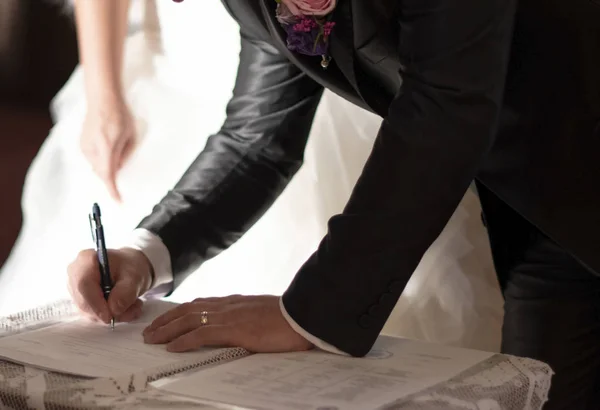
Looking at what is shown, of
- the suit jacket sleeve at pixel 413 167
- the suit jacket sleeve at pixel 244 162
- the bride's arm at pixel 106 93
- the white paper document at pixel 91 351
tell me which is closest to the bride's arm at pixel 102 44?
the bride's arm at pixel 106 93

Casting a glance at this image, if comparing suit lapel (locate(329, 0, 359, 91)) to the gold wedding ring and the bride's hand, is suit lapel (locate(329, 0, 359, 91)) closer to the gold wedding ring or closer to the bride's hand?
the gold wedding ring

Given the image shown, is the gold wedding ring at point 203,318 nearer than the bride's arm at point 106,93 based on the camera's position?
Yes

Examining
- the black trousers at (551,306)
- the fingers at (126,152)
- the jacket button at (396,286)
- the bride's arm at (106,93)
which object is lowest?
the black trousers at (551,306)

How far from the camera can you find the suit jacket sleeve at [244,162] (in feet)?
3.01

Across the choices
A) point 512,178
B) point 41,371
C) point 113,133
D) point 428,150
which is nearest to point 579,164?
point 512,178

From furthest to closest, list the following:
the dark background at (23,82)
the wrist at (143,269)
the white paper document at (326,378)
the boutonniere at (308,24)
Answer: the dark background at (23,82) → the wrist at (143,269) → the boutonniere at (308,24) → the white paper document at (326,378)

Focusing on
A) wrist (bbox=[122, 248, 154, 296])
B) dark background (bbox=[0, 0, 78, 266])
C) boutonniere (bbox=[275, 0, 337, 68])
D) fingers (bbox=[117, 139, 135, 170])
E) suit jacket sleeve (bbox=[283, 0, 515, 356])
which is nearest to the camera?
suit jacket sleeve (bbox=[283, 0, 515, 356])

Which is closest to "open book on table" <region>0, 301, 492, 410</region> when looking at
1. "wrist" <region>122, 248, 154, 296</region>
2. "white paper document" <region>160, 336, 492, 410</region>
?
"white paper document" <region>160, 336, 492, 410</region>

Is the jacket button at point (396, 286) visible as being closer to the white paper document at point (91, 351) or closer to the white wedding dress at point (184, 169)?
the white paper document at point (91, 351)

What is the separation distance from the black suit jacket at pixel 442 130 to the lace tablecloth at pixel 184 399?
0.11 metres

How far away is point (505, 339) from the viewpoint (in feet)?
3.09

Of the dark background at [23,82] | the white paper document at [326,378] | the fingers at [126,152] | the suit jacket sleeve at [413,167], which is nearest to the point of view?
the white paper document at [326,378]

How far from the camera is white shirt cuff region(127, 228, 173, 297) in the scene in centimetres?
86

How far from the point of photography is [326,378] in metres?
0.57
